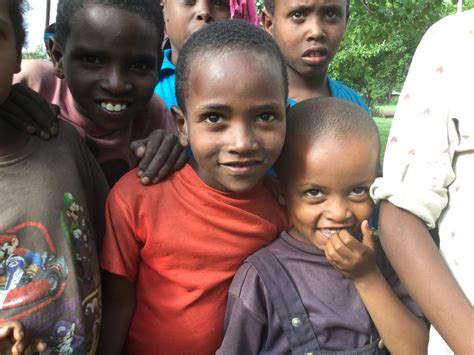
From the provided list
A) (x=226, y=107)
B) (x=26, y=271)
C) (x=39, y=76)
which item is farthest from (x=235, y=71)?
(x=39, y=76)

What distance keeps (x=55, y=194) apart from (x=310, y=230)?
2.71 ft

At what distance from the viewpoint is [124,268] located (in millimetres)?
1668

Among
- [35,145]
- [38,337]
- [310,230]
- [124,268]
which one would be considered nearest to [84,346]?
[38,337]

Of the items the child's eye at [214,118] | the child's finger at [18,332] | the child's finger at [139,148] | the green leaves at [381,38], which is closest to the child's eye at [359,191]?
the child's eye at [214,118]

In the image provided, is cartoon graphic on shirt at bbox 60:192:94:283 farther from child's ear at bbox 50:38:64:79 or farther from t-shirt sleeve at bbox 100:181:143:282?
child's ear at bbox 50:38:64:79

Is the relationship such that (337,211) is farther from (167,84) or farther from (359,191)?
(167,84)

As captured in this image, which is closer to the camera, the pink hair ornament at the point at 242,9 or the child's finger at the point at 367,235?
the child's finger at the point at 367,235

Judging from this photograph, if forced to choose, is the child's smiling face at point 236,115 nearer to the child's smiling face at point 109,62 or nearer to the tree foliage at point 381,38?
the child's smiling face at point 109,62

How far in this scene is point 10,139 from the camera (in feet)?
4.86

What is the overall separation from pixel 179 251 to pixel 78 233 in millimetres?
329

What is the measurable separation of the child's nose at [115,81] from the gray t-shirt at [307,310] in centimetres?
78

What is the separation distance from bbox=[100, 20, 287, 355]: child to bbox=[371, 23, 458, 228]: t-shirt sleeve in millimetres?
405

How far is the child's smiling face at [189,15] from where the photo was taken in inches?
102

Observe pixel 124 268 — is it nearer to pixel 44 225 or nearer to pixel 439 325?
pixel 44 225
